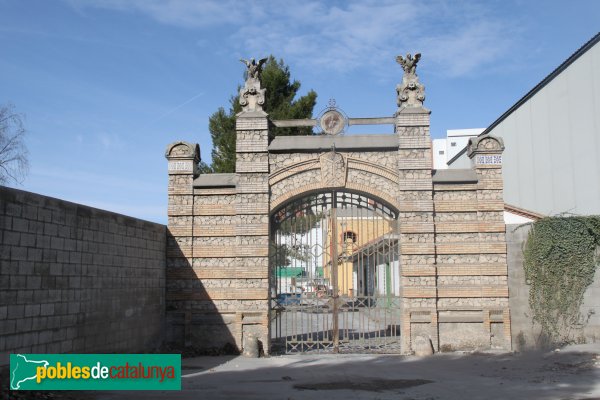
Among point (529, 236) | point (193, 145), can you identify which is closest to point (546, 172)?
point (529, 236)

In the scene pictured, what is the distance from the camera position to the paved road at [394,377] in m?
8.23

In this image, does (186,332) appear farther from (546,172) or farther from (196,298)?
(546,172)

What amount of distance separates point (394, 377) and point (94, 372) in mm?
4880

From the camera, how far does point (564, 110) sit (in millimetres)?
20609

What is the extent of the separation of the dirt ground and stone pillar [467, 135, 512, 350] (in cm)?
69

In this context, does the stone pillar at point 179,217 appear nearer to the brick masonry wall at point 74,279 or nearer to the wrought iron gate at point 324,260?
the brick masonry wall at point 74,279

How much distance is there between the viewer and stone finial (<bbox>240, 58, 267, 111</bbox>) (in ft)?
42.9

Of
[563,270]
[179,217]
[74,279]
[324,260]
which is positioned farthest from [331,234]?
[74,279]

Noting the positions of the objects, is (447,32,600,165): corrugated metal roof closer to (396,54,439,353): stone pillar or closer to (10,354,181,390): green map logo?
(396,54,439,353): stone pillar

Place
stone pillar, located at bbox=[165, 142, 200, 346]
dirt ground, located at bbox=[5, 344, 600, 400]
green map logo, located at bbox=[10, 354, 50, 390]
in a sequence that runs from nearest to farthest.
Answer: green map logo, located at bbox=[10, 354, 50, 390] < dirt ground, located at bbox=[5, 344, 600, 400] < stone pillar, located at bbox=[165, 142, 200, 346]

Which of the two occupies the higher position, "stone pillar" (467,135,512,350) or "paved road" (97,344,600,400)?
"stone pillar" (467,135,512,350)

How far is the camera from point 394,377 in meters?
9.74

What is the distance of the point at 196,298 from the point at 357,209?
422 cm

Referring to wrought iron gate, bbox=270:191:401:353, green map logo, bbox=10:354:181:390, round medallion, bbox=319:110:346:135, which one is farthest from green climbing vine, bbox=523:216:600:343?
green map logo, bbox=10:354:181:390
